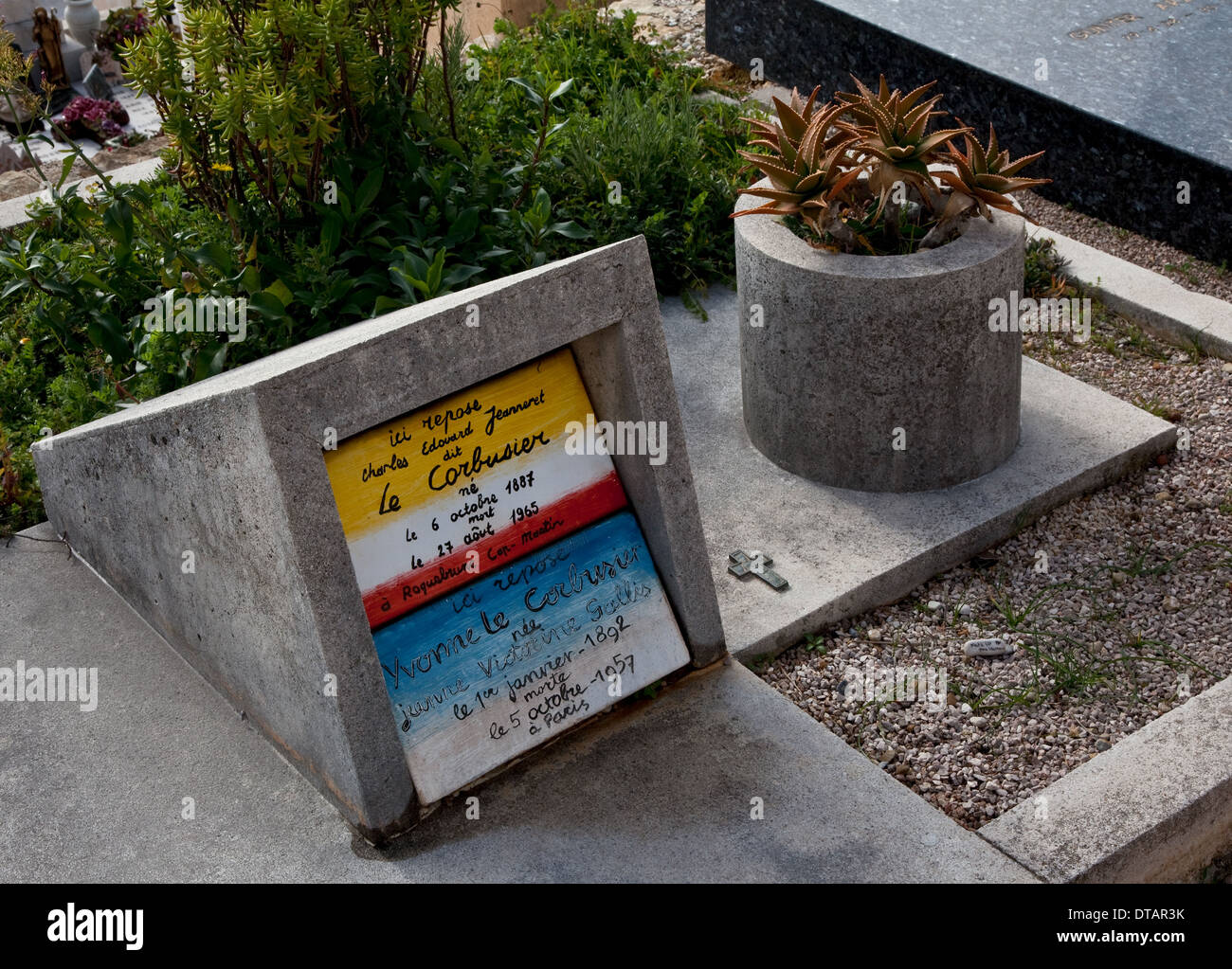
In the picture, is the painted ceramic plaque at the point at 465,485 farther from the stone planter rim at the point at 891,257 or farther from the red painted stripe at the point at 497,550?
the stone planter rim at the point at 891,257

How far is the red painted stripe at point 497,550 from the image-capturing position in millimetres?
2986

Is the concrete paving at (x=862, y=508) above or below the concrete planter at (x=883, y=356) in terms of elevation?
below

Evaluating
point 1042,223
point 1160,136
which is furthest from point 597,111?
point 1160,136

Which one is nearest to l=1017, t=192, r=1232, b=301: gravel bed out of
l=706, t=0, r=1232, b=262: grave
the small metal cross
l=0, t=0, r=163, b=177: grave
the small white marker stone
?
l=706, t=0, r=1232, b=262: grave

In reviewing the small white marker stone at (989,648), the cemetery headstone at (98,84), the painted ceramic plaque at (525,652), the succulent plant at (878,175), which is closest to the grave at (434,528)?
the painted ceramic plaque at (525,652)

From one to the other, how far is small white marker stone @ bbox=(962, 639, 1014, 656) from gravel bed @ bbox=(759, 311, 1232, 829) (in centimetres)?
2

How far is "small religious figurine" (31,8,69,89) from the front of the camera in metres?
9.64

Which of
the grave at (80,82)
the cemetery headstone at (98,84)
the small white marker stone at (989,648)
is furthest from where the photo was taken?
the cemetery headstone at (98,84)

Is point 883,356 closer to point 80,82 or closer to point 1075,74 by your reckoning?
point 1075,74

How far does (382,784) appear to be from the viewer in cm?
294

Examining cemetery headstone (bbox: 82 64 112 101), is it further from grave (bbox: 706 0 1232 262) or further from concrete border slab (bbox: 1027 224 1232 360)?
concrete border slab (bbox: 1027 224 1232 360)

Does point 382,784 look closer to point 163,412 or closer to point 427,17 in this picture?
point 163,412

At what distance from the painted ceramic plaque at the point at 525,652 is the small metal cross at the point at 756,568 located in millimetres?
491
